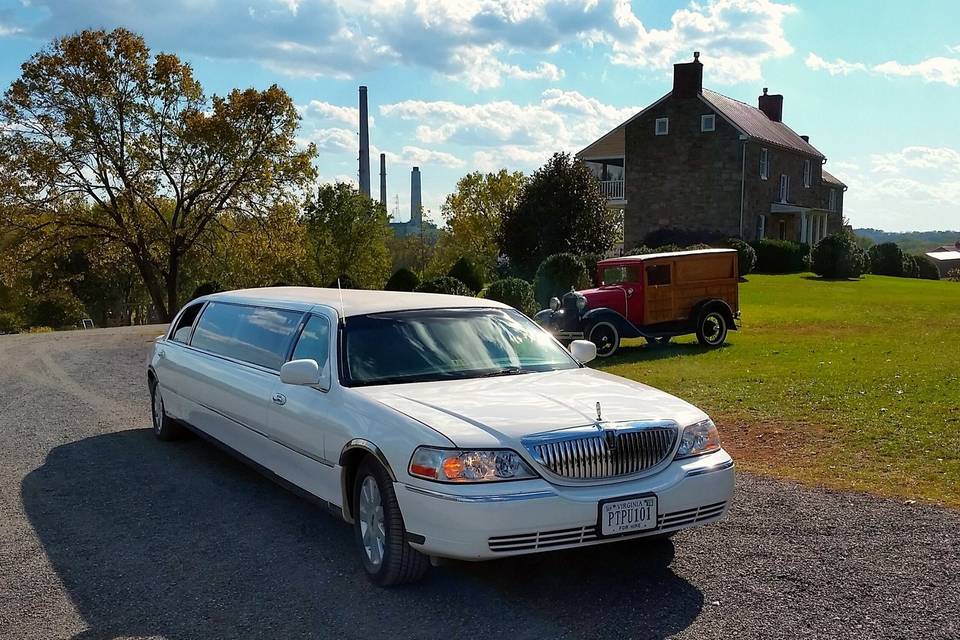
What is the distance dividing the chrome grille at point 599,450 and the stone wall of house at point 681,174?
41.7m

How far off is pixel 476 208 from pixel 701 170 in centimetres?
3199

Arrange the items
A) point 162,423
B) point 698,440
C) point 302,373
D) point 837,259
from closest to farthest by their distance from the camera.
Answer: point 698,440 → point 302,373 → point 162,423 → point 837,259

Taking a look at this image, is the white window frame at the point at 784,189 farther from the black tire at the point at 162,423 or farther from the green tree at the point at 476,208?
the black tire at the point at 162,423

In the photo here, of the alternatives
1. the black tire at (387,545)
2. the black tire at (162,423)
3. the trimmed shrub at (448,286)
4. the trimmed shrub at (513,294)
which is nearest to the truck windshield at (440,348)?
the black tire at (387,545)

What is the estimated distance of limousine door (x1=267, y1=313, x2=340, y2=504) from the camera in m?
5.21

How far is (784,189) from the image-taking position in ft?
162

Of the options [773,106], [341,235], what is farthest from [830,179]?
[341,235]

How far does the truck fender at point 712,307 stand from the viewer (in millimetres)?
16438

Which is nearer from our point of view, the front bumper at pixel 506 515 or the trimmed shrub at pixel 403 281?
the front bumper at pixel 506 515

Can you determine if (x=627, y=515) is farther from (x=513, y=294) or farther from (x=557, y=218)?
(x=557, y=218)

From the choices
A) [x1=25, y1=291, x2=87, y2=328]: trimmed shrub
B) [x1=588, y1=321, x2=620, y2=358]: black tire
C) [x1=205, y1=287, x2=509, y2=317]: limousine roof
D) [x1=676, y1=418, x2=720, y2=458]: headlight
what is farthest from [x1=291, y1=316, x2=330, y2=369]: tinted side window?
[x1=25, y1=291, x2=87, y2=328]: trimmed shrub

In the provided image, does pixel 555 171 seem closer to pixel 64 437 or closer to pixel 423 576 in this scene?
pixel 64 437

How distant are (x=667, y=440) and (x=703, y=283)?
1248 cm

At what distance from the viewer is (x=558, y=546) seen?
14.0ft
